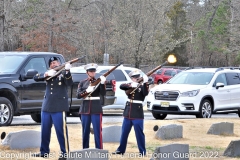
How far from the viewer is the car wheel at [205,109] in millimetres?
20281

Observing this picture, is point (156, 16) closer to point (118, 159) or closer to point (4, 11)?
point (4, 11)

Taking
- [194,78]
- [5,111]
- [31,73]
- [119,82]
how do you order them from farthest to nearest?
[119,82]
[194,78]
[5,111]
[31,73]

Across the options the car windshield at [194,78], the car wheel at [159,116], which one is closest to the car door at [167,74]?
the car windshield at [194,78]

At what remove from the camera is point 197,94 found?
20.2 m

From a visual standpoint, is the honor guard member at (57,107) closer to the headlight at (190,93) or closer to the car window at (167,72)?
the headlight at (190,93)

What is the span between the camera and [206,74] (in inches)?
845

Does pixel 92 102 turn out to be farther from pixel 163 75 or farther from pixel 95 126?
pixel 163 75

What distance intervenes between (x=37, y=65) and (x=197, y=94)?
19.9ft

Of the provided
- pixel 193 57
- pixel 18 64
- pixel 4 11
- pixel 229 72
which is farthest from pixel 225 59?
pixel 18 64

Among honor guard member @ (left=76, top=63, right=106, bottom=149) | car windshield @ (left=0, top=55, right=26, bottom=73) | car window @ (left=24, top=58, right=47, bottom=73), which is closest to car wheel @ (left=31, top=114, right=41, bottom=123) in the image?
car window @ (left=24, top=58, right=47, bottom=73)

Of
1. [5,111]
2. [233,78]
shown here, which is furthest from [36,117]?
[233,78]

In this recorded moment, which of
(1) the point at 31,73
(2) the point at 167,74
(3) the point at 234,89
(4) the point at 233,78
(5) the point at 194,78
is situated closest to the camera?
(1) the point at 31,73

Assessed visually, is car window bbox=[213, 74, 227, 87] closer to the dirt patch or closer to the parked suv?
the dirt patch

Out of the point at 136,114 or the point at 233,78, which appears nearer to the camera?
the point at 136,114
